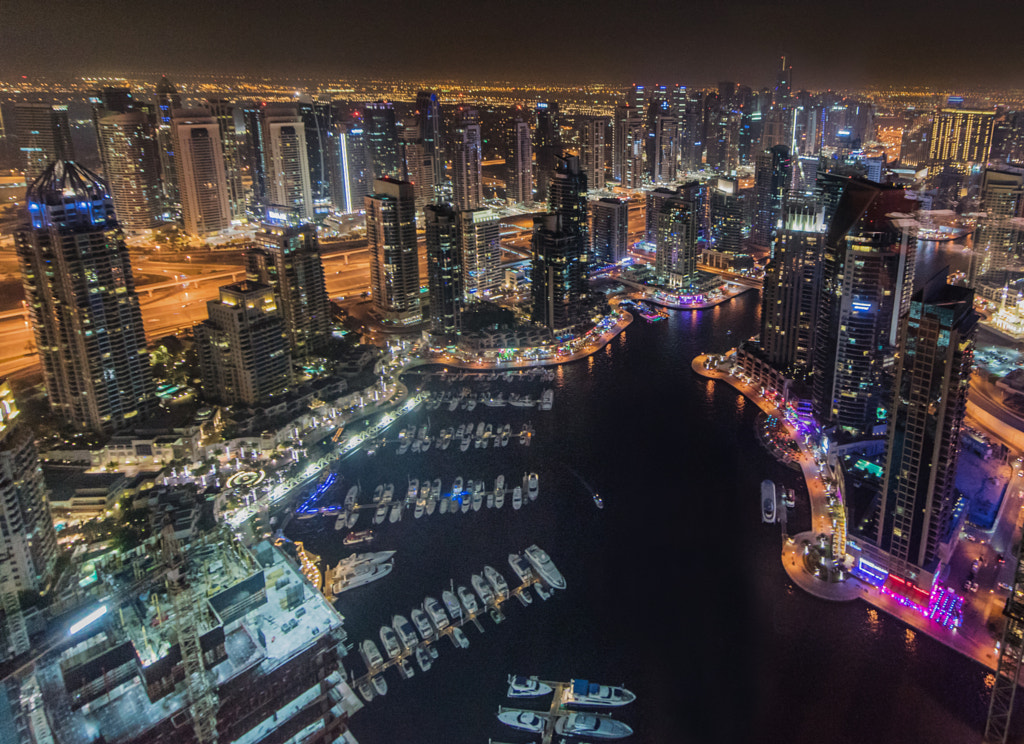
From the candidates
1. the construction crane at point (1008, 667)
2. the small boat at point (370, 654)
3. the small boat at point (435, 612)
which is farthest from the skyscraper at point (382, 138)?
the construction crane at point (1008, 667)

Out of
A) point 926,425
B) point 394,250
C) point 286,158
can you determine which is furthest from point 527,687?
point 286,158

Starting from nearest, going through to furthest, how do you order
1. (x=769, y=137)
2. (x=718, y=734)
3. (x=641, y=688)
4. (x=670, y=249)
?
(x=718, y=734)
(x=641, y=688)
(x=670, y=249)
(x=769, y=137)

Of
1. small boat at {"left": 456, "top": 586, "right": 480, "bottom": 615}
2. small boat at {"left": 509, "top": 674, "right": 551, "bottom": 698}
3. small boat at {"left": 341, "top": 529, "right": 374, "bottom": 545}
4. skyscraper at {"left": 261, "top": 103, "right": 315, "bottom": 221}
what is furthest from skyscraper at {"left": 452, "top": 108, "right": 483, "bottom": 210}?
small boat at {"left": 509, "top": 674, "right": 551, "bottom": 698}

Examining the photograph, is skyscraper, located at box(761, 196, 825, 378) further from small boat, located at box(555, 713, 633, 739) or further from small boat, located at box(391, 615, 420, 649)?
small boat, located at box(391, 615, 420, 649)

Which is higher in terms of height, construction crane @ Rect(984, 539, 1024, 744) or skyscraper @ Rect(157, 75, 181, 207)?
skyscraper @ Rect(157, 75, 181, 207)

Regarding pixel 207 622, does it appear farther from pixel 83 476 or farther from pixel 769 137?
pixel 769 137

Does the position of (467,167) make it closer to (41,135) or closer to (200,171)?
Answer: (200,171)

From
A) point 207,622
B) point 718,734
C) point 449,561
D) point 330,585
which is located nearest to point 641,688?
point 718,734
